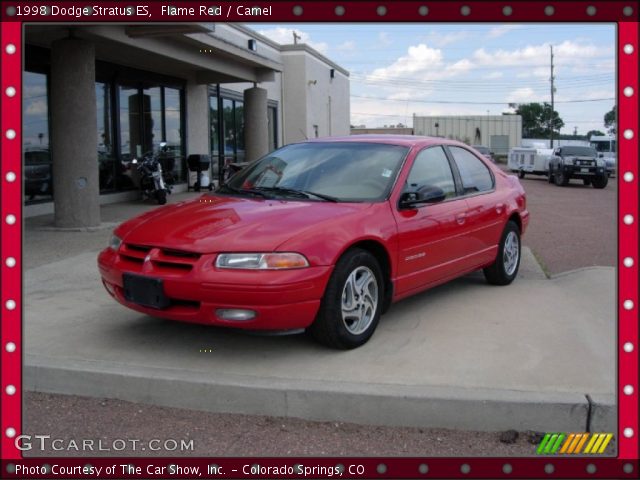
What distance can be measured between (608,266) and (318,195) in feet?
14.3

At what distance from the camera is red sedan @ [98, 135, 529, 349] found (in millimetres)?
4055

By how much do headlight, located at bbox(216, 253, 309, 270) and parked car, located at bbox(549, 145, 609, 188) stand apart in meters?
23.4

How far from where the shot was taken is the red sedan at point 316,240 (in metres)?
4.05

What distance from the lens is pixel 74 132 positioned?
33.0ft

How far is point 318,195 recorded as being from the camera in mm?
4961

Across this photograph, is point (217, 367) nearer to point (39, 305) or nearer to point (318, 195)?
point (318, 195)

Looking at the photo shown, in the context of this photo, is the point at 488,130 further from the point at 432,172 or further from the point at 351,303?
the point at 351,303

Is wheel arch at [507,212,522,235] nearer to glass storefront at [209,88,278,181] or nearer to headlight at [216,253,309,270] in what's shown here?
headlight at [216,253,309,270]

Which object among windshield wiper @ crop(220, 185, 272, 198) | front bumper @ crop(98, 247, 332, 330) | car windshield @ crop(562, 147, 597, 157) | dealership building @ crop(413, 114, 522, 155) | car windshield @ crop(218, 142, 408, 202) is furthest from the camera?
dealership building @ crop(413, 114, 522, 155)

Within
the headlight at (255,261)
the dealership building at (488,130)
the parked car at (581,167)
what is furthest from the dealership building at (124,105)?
the dealership building at (488,130)

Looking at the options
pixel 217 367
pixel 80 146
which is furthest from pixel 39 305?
pixel 80 146

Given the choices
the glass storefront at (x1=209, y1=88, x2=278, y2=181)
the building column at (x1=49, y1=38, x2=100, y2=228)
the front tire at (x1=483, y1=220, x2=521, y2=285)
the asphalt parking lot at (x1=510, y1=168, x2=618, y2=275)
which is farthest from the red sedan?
the glass storefront at (x1=209, y1=88, x2=278, y2=181)

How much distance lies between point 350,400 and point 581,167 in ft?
78.0

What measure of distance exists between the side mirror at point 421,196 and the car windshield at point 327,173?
15 cm
